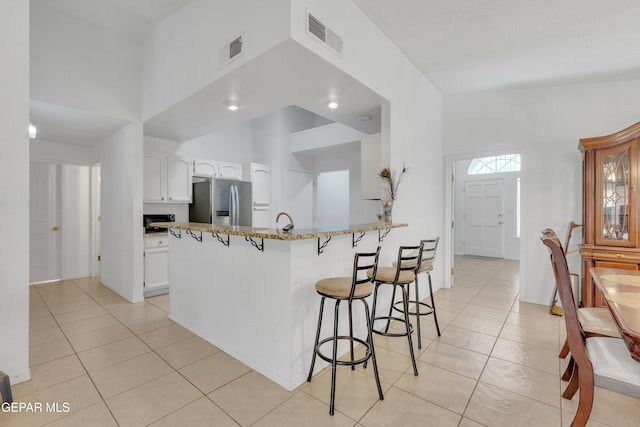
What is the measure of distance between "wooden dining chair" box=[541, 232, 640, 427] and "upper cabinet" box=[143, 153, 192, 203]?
4870mm

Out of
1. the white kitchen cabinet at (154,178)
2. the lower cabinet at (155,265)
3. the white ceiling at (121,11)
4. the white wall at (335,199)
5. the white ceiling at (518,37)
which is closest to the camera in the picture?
the white ceiling at (518,37)

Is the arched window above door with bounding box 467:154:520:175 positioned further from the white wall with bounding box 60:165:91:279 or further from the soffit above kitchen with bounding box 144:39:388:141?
the white wall with bounding box 60:165:91:279

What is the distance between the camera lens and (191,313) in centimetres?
300

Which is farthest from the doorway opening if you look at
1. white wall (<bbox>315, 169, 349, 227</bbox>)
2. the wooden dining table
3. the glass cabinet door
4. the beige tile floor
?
the wooden dining table

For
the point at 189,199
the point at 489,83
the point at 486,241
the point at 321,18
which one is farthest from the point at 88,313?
the point at 486,241

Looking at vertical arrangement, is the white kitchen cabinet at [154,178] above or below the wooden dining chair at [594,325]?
above

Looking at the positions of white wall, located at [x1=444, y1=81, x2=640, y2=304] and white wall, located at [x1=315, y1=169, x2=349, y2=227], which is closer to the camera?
white wall, located at [x1=444, y1=81, x2=640, y2=304]

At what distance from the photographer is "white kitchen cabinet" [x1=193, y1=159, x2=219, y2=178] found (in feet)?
16.9

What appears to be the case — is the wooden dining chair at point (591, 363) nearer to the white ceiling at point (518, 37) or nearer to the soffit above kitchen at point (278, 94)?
the soffit above kitchen at point (278, 94)

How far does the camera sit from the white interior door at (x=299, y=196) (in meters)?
6.29

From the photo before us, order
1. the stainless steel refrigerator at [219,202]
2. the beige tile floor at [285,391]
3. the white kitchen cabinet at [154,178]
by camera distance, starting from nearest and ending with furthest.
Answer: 1. the beige tile floor at [285,391]
2. the white kitchen cabinet at [154,178]
3. the stainless steel refrigerator at [219,202]

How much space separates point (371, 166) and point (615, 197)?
102 inches
